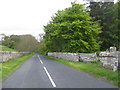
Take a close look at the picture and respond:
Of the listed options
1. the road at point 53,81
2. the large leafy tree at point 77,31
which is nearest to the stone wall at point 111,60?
the road at point 53,81

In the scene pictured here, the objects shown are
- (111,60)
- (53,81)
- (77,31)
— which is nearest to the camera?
(53,81)

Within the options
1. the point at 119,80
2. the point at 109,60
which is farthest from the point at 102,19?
the point at 119,80

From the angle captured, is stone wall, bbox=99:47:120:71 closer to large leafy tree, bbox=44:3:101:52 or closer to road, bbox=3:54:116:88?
road, bbox=3:54:116:88

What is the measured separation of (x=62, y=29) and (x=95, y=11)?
14.4m

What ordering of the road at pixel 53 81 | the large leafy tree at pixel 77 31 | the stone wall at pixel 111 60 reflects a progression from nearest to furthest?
the road at pixel 53 81
the stone wall at pixel 111 60
the large leafy tree at pixel 77 31

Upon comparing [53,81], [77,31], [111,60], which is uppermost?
[77,31]

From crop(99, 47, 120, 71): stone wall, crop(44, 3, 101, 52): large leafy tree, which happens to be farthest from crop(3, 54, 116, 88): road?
crop(44, 3, 101, 52): large leafy tree

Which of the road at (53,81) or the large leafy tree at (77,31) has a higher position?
the large leafy tree at (77,31)

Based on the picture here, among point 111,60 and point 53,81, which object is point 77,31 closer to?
point 111,60

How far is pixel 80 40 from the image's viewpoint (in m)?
29.8

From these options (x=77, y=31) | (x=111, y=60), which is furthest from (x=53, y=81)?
(x=77, y=31)

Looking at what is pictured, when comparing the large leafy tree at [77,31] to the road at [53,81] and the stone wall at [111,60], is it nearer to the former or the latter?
the stone wall at [111,60]

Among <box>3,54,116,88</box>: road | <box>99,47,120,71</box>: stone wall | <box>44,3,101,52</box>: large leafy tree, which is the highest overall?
<box>44,3,101,52</box>: large leafy tree

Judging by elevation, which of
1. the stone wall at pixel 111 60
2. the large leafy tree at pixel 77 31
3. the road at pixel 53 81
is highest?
the large leafy tree at pixel 77 31
